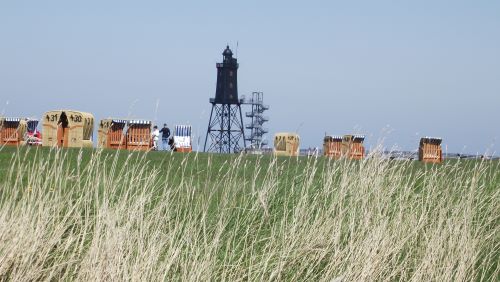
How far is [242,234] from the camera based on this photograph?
31.0 feet

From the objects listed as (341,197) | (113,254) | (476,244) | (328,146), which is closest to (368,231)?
(341,197)

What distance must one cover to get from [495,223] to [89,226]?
5134mm

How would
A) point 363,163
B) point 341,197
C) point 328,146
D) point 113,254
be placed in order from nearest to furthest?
point 113,254
point 341,197
point 363,163
point 328,146

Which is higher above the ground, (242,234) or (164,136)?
(164,136)

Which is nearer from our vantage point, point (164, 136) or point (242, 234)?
point (242, 234)

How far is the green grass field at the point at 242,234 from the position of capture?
26.1ft

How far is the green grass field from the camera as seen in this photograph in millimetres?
7965

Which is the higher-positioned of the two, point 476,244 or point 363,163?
point 363,163

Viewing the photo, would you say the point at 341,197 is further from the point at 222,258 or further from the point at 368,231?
the point at 222,258

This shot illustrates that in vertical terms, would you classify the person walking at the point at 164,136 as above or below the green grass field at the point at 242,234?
above

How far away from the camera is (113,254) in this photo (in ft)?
25.8

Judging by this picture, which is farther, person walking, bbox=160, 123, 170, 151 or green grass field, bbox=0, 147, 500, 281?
person walking, bbox=160, 123, 170, 151

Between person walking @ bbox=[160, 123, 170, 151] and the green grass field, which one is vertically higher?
person walking @ bbox=[160, 123, 170, 151]

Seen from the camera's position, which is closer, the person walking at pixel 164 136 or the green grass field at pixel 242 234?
the green grass field at pixel 242 234
